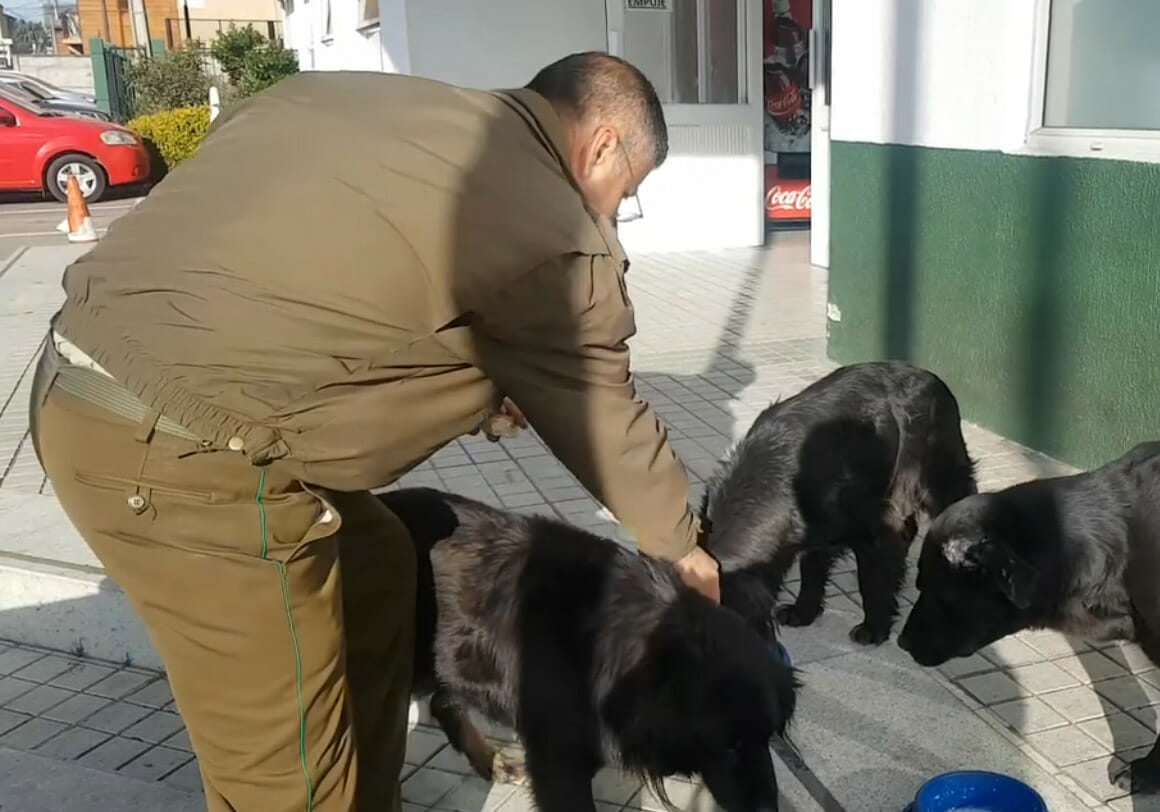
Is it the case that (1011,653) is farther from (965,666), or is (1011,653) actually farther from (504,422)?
(504,422)

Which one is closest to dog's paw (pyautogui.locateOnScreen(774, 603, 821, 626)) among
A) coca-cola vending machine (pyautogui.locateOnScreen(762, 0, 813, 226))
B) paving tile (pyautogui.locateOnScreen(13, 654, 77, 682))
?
paving tile (pyautogui.locateOnScreen(13, 654, 77, 682))

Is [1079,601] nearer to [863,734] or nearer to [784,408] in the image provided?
[863,734]

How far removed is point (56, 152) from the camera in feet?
61.4

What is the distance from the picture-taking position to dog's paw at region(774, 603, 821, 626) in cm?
404

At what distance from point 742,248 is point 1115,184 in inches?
295

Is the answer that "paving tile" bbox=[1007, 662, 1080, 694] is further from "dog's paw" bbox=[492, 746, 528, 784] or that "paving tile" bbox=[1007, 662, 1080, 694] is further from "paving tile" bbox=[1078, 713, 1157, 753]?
"dog's paw" bbox=[492, 746, 528, 784]

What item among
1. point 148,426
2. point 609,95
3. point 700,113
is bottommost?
point 148,426

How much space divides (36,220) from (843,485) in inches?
650

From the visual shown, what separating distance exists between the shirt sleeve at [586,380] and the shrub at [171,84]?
1048 inches

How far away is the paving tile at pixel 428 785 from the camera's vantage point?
3.17m

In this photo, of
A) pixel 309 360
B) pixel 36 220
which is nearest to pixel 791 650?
pixel 309 360

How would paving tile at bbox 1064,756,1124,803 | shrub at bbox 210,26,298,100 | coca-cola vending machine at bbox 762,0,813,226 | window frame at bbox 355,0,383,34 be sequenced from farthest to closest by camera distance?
shrub at bbox 210,26,298,100 < window frame at bbox 355,0,383,34 < coca-cola vending machine at bbox 762,0,813,226 < paving tile at bbox 1064,756,1124,803

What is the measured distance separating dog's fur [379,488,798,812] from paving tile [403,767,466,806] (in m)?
0.25

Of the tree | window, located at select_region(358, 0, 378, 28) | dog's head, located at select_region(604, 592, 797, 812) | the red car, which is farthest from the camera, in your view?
the tree
